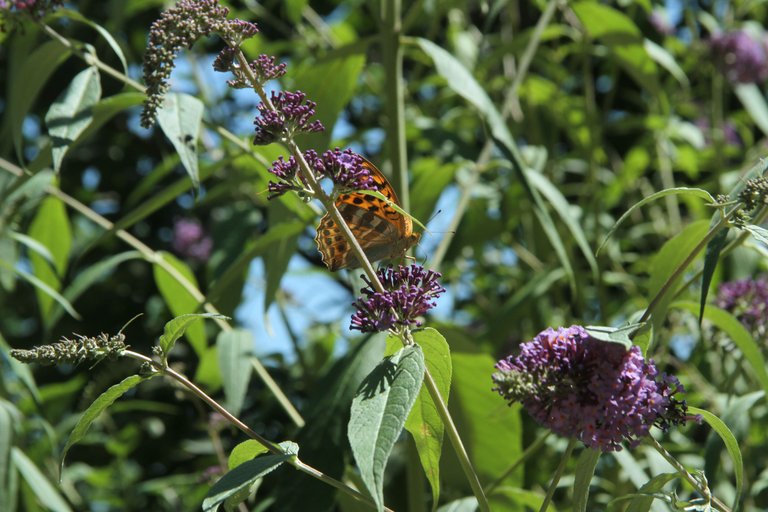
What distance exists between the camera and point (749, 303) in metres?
1.76

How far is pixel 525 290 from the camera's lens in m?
2.28

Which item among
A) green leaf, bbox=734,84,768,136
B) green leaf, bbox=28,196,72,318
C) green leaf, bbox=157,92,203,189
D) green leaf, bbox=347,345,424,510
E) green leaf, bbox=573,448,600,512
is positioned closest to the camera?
green leaf, bbox=347,345,424,510

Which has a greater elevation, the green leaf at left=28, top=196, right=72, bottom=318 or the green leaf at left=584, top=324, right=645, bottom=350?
the green leaf at left=584, top=324, right=645, bottom=350

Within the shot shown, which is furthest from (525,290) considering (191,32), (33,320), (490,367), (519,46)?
(33,320)

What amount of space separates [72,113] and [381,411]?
85 centimetres

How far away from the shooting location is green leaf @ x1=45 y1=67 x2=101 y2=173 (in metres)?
1.47

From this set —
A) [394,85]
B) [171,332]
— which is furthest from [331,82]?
[171,332]

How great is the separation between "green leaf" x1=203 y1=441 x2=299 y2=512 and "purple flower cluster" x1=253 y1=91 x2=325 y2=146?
378 mm

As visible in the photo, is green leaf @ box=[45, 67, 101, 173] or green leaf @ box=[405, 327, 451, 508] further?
green leaf @ box=[45, 67, 101, 173]

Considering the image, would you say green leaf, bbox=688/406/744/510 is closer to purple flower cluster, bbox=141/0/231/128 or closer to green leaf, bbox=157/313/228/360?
green leaf, bbox=157/313/228/360

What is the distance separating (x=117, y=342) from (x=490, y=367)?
3.18 feet

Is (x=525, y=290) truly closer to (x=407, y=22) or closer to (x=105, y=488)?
(x=407, y=22)

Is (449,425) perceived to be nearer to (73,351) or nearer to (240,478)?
(240,478)

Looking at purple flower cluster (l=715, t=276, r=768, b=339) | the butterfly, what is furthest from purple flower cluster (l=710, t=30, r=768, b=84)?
the butterfly
